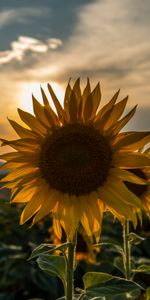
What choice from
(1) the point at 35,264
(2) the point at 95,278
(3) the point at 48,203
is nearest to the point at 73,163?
(3) the point at 48,203

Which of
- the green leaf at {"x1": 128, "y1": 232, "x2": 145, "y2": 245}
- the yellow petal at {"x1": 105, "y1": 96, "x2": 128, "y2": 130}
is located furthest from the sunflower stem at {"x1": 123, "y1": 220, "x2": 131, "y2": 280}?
the yellow petal at {"x1": 105, "y1": 96, "x2": 128, "y2": 130}

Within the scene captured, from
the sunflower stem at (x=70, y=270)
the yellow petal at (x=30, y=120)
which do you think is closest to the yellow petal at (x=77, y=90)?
the yellow petal at (x=30, y=120)

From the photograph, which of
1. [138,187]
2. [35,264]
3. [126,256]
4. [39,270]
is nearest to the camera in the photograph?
[126,256]

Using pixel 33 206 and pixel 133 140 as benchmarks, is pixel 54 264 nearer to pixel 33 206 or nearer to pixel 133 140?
pixel 33 206

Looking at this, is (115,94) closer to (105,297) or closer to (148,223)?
(105,297)

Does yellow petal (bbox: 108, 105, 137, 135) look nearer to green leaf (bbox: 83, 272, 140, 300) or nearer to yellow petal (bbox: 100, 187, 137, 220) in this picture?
yellow petal (bbox: 100, 187, 137, 220)

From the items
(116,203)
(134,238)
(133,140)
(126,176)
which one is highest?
(133,140)
